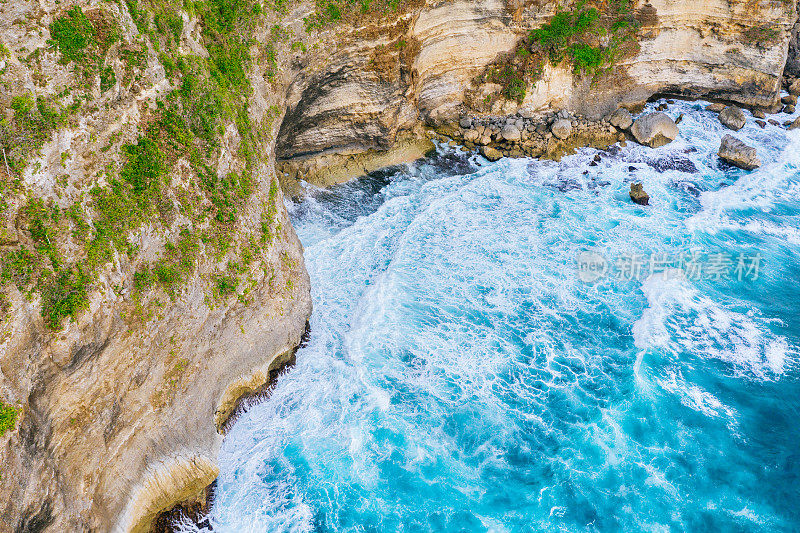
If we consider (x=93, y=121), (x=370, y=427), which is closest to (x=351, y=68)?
(x=93, y=121)

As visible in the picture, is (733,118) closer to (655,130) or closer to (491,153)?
(655,130)

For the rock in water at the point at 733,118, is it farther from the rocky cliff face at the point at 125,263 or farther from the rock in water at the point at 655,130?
the rocky cliff face at the point at 125,263

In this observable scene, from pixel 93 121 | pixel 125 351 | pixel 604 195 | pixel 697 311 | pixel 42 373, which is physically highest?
pixel 93 121

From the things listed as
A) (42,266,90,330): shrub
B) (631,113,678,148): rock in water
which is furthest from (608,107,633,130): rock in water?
(42,266,90,330): shrub

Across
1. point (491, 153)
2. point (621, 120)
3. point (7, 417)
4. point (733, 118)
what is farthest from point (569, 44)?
point (7, 417)

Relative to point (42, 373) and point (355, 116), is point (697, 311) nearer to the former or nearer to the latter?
point (355, 116)

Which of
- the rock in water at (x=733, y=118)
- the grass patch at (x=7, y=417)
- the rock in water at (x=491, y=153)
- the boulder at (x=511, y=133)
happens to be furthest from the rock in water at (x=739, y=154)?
the grass patch at (x=7, y=417)
